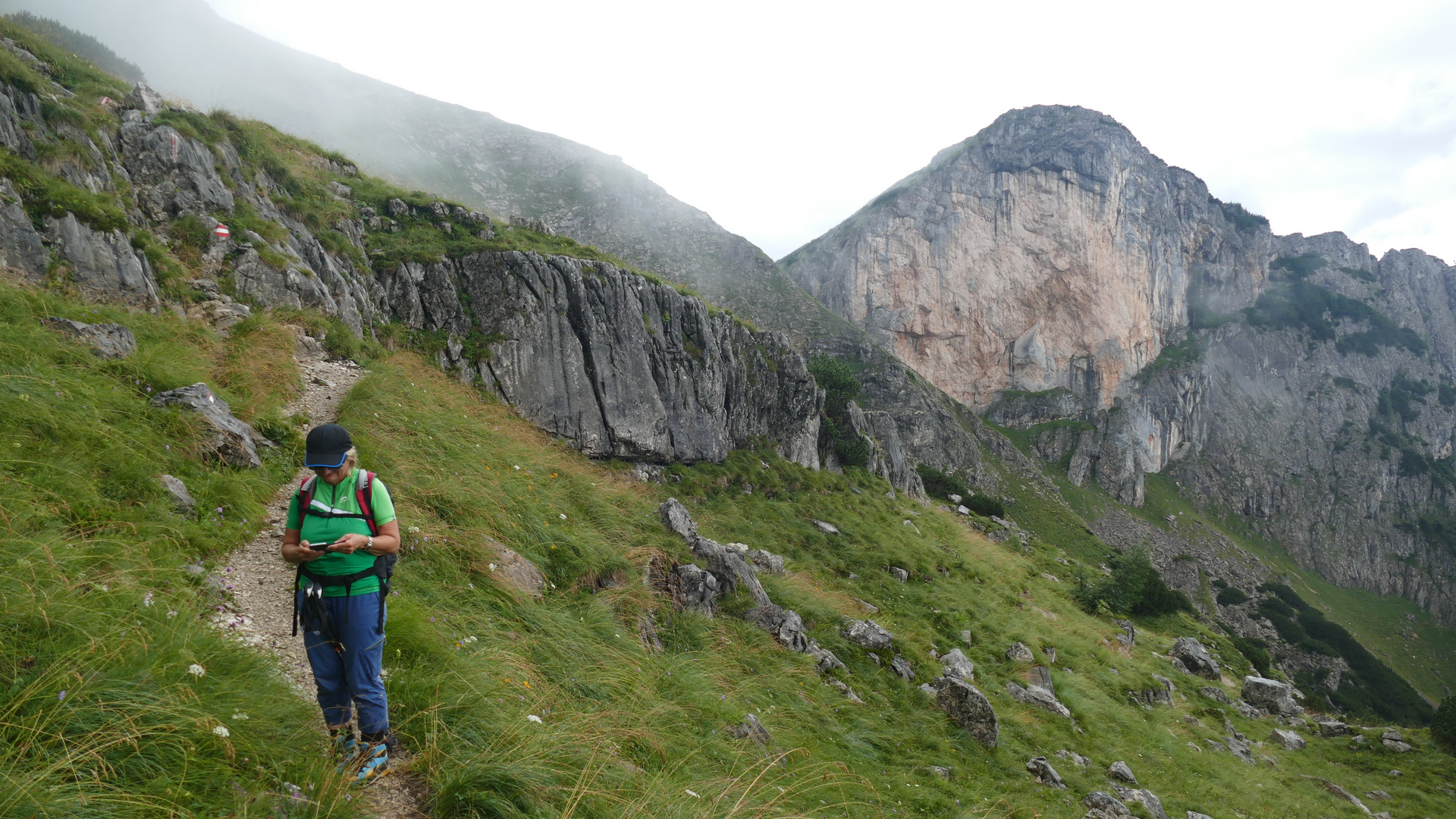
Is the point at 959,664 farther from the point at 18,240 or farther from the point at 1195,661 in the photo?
the point at 18,240

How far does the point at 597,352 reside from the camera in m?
21.1

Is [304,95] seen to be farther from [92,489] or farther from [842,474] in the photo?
[92,489]

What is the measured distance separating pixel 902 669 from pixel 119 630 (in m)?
10.6

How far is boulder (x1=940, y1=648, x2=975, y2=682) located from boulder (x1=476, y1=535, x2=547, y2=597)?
8.57m

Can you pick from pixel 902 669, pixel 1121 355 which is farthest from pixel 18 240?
pixel 1121 355

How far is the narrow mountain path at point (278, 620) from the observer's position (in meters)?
3.21

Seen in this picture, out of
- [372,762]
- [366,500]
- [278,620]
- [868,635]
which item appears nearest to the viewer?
[372,762]

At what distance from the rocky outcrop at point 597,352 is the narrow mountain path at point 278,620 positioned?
41.0 feet

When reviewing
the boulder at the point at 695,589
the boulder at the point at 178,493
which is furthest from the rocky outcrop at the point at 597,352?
the boulder at the point at 178,493

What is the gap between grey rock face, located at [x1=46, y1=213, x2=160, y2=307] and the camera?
890 centimetres

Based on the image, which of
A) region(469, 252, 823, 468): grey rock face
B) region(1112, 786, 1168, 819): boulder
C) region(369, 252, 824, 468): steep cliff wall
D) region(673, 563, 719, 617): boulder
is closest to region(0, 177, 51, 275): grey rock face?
region(369, 252, 824, 468): steep cliff wall

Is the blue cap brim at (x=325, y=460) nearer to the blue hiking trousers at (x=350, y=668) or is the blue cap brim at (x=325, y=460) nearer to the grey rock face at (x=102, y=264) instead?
the blue hiking trousers at (x=350, y=668)

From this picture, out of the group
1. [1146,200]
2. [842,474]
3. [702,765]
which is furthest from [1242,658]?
[1146,200]

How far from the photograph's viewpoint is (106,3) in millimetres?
38594
